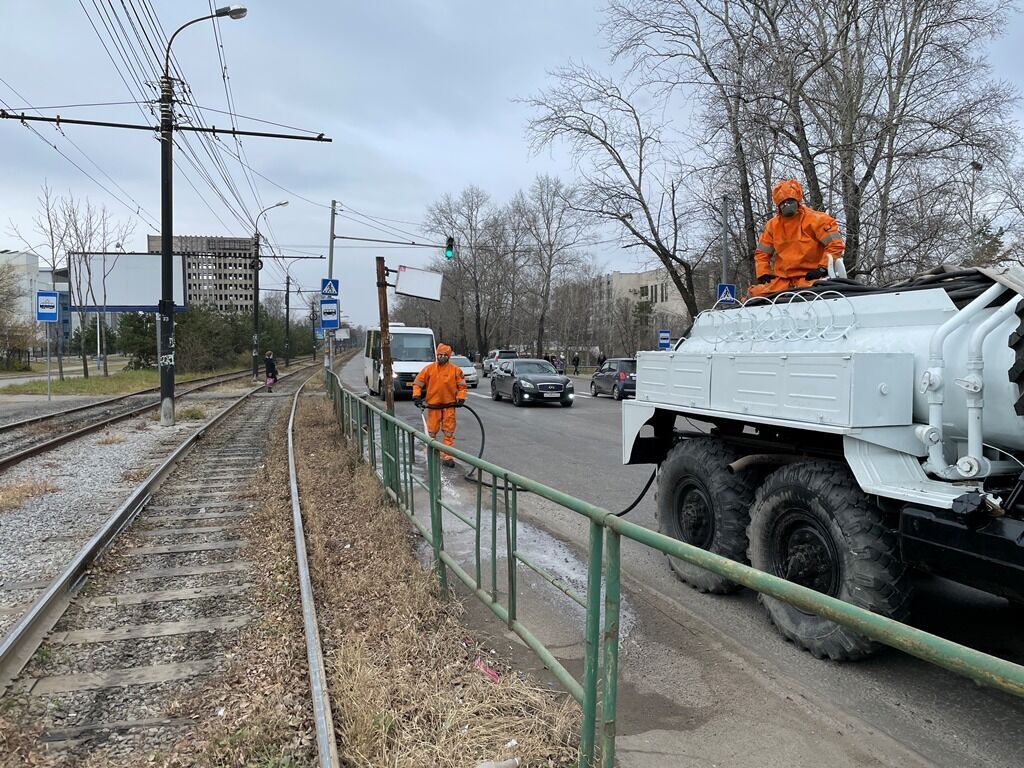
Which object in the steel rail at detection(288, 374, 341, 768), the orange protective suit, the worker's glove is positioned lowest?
the steel rail at detection(288, 374, 341, 768)

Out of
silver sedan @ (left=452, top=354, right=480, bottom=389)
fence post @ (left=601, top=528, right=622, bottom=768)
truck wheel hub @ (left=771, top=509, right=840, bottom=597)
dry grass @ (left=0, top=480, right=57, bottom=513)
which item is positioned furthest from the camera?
silver sedan @ (left=452, top=354, right=480, bottom=389)

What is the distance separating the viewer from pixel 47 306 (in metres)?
19.4

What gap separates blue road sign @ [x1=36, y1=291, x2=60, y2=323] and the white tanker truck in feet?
66.9

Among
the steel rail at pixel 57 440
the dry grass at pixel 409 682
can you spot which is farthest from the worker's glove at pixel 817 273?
the steel rail at pixel 57 440

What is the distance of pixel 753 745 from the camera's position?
2988 mm

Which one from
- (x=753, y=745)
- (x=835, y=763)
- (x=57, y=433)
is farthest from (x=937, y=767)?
(x=57, y=433)

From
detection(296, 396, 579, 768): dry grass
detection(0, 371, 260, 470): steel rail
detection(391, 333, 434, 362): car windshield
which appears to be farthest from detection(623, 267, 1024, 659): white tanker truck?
detection(391, 333, 434, 362): car windshield

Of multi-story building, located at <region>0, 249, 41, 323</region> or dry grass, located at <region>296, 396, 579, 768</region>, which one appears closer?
dry grass, located at <region>296, 396, 579, 768</region>

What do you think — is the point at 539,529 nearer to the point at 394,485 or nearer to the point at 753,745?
the point at 394,485

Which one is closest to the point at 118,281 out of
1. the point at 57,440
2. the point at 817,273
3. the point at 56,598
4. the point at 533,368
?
the point at 533,368

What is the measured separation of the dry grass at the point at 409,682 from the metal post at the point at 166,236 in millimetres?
10653

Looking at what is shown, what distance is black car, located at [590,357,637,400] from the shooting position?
938 inches

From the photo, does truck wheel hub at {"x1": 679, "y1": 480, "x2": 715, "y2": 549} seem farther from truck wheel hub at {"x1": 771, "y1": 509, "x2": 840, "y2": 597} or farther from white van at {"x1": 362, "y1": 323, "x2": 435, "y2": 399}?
white van at {"x1": 362, "y1": 323, "x2": 435, "y2": 399}

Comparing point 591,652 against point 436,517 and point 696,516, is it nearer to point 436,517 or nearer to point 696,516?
point 436,517
